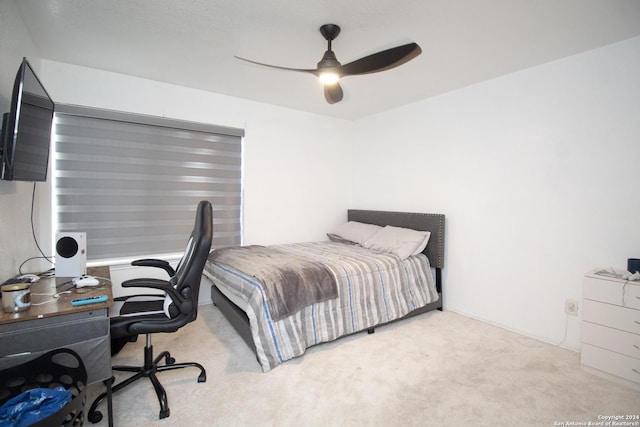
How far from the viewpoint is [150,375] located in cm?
202

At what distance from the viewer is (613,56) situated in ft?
7.84

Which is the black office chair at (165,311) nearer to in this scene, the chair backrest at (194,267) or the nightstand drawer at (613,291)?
the chair backrest at (194,267)

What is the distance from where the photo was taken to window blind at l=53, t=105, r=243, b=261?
300 cm

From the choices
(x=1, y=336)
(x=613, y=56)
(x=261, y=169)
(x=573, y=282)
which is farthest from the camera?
(x=261, y=169)

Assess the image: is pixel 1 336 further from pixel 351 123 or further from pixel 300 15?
pixel 351 123

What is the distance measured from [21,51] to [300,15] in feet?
6.60

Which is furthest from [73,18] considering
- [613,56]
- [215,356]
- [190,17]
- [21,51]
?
[613,56]

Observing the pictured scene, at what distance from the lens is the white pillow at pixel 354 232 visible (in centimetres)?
395

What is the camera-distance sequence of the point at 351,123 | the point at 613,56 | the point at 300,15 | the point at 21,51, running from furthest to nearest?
the point at 351,123
the point at 613,56
the point at 21,51
the point at 300,15

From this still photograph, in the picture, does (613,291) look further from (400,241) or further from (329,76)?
(329,76)

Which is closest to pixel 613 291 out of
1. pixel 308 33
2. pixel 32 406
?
pixel 308 33

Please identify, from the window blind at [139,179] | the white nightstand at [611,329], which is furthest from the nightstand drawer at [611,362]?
the window blind at [139,179]

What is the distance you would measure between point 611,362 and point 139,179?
4378 mm

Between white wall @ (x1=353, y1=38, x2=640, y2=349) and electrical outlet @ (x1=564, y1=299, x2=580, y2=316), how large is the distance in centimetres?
4
